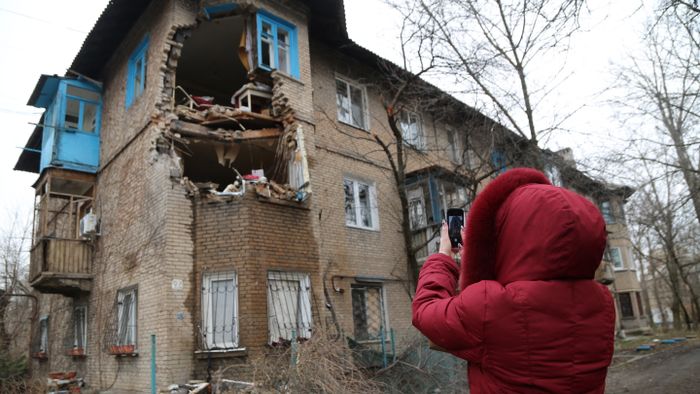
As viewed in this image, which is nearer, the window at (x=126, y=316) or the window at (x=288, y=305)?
the window at (x=288, y=305)

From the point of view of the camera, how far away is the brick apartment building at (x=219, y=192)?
387 inches

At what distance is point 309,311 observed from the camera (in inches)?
415

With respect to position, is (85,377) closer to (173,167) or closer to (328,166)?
(173,167)

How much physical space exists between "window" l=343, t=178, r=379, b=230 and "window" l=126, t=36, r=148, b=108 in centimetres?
576

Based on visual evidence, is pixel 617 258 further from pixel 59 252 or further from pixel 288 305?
pixel 59 252

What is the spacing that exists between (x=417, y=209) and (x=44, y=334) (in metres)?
13.3

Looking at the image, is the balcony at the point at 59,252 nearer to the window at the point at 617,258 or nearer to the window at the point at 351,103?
the window at the point at 351,103

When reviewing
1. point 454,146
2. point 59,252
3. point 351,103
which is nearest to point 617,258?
point 454,146

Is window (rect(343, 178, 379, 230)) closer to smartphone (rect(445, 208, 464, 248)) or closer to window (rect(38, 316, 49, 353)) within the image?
window (rect(38, 316, 49, 353))

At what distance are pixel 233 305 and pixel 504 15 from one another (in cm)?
882

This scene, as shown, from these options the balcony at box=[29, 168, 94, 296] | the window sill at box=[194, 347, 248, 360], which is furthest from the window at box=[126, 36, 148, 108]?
the window sill at box=[194, 347, 248, 360]

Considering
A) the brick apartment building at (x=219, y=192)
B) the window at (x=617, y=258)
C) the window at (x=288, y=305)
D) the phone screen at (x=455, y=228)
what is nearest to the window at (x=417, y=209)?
the brick apartment building at (x=219, y=192)

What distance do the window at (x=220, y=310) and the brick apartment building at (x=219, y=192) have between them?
3cm

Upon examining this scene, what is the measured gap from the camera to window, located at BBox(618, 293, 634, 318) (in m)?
30.5
